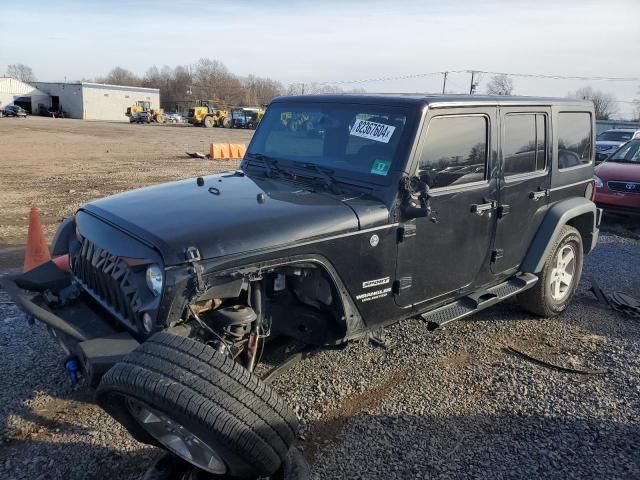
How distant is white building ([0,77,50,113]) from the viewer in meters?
70.1

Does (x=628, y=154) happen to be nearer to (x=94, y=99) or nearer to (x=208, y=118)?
(x=208, y=118)

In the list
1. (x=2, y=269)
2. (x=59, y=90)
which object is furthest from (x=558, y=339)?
(x=59, y=90)

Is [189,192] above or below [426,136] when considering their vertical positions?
below

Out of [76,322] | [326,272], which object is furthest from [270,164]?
[76,322]

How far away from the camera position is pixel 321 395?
362 cm

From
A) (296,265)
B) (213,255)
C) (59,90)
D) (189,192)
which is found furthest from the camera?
(59,90)

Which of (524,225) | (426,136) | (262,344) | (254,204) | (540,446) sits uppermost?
(426,136)

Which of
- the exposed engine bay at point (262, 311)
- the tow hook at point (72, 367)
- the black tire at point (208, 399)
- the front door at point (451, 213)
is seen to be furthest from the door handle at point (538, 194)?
the tow hook at point (72, 367)

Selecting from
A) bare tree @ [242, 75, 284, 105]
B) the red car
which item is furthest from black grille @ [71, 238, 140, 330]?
bare tree @ [242, 75, 284, 105]

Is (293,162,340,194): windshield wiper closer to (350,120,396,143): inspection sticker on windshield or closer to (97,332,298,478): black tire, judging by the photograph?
(350,120,396,143): inspection sticker on windshield

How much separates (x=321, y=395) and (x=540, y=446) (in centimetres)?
141

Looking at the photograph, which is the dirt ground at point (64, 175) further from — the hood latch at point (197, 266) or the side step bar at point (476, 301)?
the side step bar at point (476, 301)

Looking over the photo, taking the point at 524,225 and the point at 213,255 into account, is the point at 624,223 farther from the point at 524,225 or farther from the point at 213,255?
the point at 213,255

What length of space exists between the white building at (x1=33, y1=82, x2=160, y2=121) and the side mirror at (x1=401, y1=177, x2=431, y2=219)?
70134 mm
